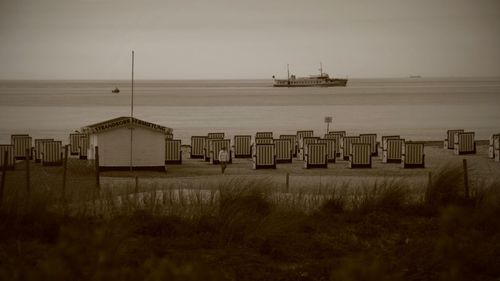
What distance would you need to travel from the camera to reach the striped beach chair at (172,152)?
2786 cm

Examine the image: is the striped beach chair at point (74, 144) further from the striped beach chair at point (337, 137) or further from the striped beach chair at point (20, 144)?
the striped beach chair at point (337, 137)

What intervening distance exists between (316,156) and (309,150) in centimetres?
31

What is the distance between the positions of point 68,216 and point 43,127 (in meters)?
51.0

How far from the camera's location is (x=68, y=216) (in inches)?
460

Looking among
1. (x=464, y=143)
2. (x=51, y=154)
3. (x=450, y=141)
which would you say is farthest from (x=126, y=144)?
(x=450, y=141)

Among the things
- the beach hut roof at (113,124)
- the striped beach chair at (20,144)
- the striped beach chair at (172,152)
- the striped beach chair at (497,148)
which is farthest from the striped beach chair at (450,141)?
the striped beach chair at (20,144)

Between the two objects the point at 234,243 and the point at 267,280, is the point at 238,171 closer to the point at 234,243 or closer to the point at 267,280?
the point at 234,243

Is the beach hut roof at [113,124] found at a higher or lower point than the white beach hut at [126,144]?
higher

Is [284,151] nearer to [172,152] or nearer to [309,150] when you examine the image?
[309,150]

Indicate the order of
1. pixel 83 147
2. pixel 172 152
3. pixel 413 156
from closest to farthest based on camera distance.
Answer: pixel 413 156, pixel 172 152, pixel 83 147

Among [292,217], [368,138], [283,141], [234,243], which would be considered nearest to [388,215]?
[292,217]

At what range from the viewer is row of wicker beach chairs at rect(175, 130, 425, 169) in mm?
26094

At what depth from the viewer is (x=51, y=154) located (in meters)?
27.1

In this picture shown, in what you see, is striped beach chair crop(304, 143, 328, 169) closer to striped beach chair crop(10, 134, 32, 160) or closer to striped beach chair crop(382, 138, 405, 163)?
striped beach chair crop(382, 138, 405, 163)
